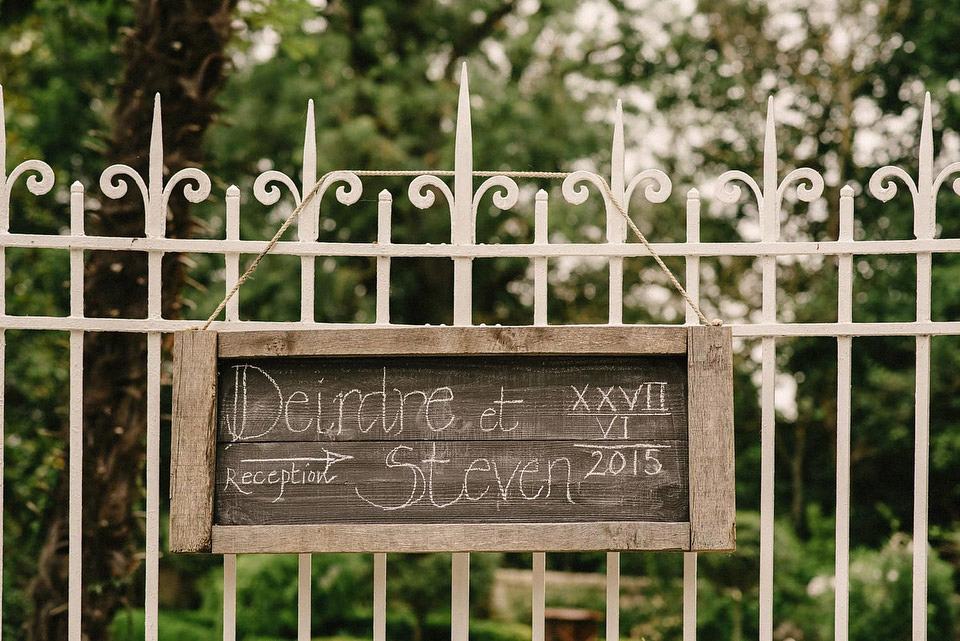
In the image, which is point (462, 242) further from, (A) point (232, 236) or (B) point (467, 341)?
(A) point (232, 236)

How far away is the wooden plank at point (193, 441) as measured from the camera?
2453mm

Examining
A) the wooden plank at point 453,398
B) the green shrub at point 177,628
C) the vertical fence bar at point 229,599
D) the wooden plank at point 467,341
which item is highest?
the wooden plank at point 467,341

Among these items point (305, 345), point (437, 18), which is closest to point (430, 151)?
point (437, 18)

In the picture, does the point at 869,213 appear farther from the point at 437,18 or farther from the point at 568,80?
the point at 437,18

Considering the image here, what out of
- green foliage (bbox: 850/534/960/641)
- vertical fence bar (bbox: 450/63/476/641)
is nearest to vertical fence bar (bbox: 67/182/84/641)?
vertical fence bar (bbox: 450/63/476/641)

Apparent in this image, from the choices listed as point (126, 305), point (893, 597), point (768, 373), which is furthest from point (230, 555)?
point (893, 597)

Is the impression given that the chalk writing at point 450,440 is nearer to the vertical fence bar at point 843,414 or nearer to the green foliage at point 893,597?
the vertical fence bar at point 843,414

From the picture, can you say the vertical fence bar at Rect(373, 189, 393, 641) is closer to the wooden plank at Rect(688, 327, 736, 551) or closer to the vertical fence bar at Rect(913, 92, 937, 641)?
the wooden plank at Rect(688, 327, 736, 551)

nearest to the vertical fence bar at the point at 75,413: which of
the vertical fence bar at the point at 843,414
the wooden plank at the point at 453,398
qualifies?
the wooden plank at the point at 453,398

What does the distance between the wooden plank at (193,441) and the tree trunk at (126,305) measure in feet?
3.75

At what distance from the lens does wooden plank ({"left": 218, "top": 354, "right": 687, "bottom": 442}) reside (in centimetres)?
254

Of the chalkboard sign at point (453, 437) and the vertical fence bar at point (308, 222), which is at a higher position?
the vertical fence bar at point (308, 222)

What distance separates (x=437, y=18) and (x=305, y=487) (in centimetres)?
817

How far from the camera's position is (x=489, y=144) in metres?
8.71
